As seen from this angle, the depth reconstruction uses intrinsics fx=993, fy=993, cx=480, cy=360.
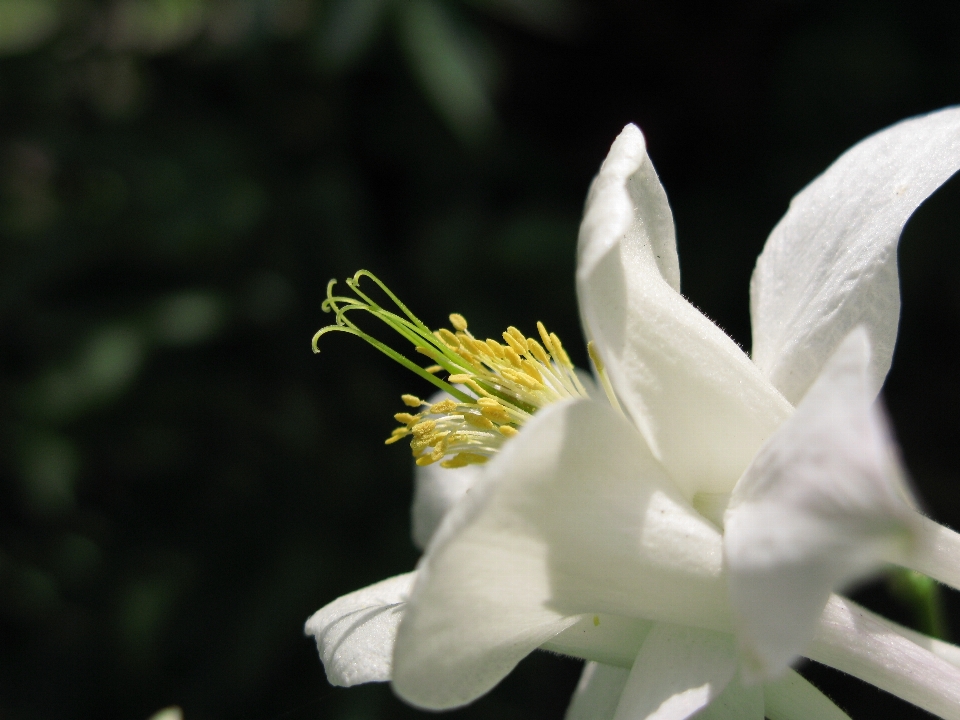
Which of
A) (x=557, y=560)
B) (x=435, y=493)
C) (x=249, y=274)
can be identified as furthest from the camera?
(x=249, y=274)

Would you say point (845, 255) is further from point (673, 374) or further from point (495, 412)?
point (495, 412)

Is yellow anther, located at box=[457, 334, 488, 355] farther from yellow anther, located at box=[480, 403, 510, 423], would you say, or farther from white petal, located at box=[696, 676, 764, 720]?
white petal, located at box=[696, 676, 764, 720]

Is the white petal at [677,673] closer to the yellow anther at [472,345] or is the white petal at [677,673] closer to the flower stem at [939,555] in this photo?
the flower stem at [939,555]

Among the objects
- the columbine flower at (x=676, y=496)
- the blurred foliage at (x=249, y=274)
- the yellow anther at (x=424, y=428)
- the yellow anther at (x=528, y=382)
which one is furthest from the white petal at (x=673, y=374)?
the blurred foliage at (x=249, y=274)

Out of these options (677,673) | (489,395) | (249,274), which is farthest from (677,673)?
(249,274)

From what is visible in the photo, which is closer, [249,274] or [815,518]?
[815,518]

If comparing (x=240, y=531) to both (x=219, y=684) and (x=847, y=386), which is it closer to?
(x=219, y=684)
